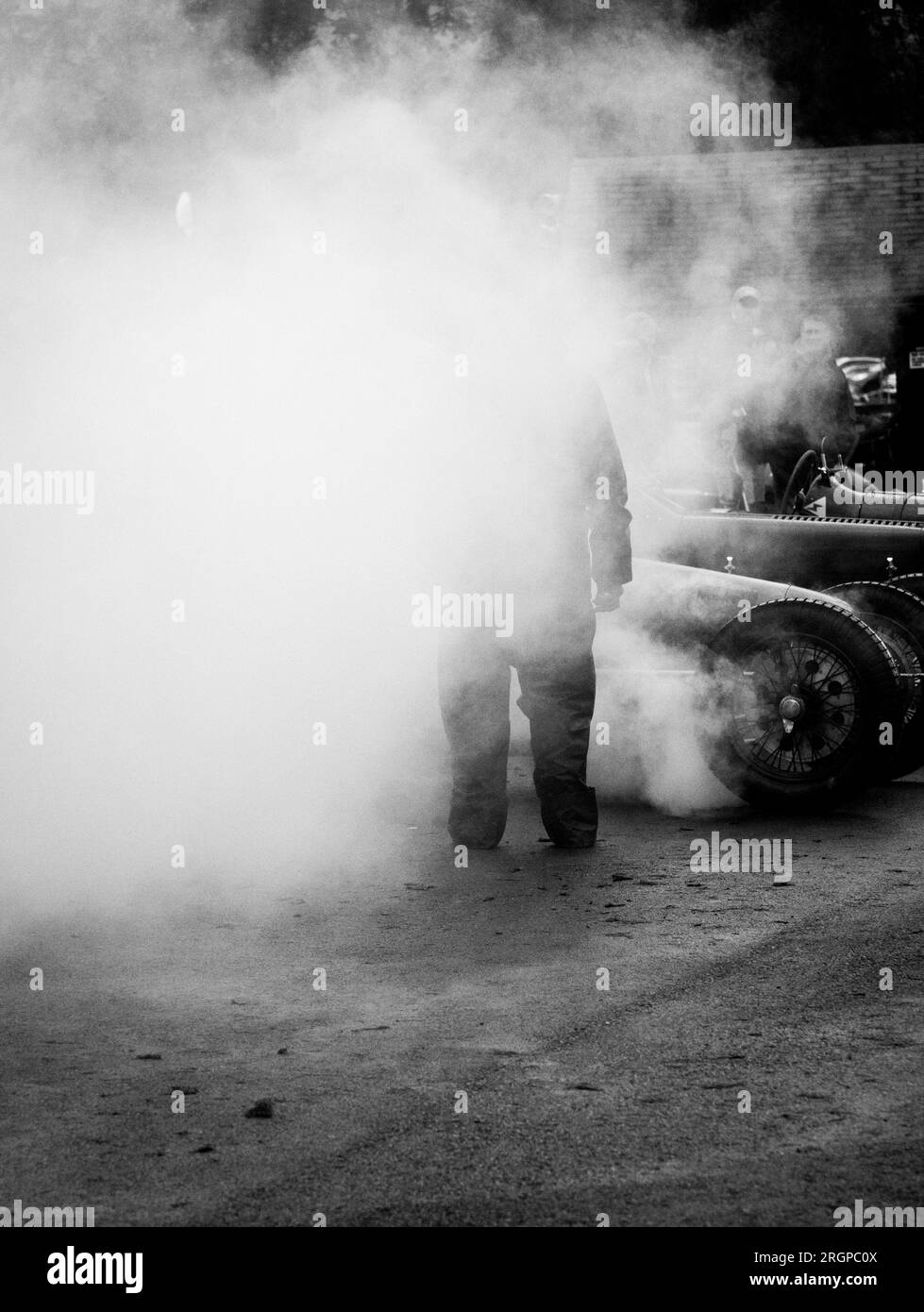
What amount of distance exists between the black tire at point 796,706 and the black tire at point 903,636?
36.5 inches

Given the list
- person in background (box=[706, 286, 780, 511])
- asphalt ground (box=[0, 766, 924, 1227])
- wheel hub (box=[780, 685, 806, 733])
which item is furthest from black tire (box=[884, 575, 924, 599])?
asphalt ground (box=[0, 766, 924, 1227])

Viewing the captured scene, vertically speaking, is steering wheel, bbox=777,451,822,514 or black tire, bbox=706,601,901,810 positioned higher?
steering wheel, bbox=777,451,822,514

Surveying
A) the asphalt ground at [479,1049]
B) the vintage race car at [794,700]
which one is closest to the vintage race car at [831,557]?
the vintage race car at [794,700]

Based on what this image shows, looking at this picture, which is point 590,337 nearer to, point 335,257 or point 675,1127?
point 335,257

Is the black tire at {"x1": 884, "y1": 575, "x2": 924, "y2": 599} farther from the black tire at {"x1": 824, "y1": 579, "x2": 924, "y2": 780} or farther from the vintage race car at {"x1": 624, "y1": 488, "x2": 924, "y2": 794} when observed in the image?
the black tire at {"x1": 824, "y1": 579, "x2": 924, "y2": 780}

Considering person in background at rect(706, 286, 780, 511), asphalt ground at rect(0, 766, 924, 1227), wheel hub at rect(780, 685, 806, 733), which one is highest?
person in background at rect(706, 286, 780, 511)

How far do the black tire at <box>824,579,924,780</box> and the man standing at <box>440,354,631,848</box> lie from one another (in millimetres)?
2128

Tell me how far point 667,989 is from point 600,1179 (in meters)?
1.29

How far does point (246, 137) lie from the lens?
21.7 feet

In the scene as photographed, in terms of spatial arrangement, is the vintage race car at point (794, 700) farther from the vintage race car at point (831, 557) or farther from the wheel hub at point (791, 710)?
the vintage race car at point (831, 557)

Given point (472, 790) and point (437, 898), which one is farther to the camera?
point (472, 790)

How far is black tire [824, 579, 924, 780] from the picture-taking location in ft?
25.2

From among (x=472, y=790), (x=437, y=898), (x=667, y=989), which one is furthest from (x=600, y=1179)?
(x=472, y=790)

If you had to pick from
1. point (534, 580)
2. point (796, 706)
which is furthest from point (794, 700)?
point (534, 580)
